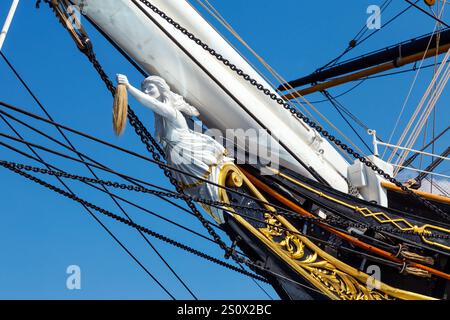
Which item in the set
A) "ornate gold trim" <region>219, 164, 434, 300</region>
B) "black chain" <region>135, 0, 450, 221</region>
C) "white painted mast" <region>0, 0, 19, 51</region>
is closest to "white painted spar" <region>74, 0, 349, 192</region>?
"black chain" <region>135, 0, 450, 221</region>

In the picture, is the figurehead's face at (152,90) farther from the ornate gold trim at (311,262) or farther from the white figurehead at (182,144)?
the ornate gold trim at (311,262)

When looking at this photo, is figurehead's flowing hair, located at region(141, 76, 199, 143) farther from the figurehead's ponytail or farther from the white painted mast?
the white painted mast

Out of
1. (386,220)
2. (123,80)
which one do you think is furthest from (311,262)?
(123,80)

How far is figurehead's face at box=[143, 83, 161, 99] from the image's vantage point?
17.5 feet

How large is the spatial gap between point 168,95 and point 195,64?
350mm

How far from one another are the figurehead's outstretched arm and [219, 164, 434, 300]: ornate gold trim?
1.83 ft

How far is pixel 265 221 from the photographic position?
5453 mm

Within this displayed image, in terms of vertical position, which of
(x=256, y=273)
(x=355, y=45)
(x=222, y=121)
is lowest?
(x=256, y=273)

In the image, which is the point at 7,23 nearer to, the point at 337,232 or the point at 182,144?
the point at 182,144

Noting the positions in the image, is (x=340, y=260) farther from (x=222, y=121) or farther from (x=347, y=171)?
(x=222, y=121)

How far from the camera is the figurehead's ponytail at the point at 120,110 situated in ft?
16.3

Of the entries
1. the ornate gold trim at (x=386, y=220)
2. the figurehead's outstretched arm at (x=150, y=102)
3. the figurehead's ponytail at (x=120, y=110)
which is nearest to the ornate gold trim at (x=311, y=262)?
the ornate gold trim at (x=386, y=220)
